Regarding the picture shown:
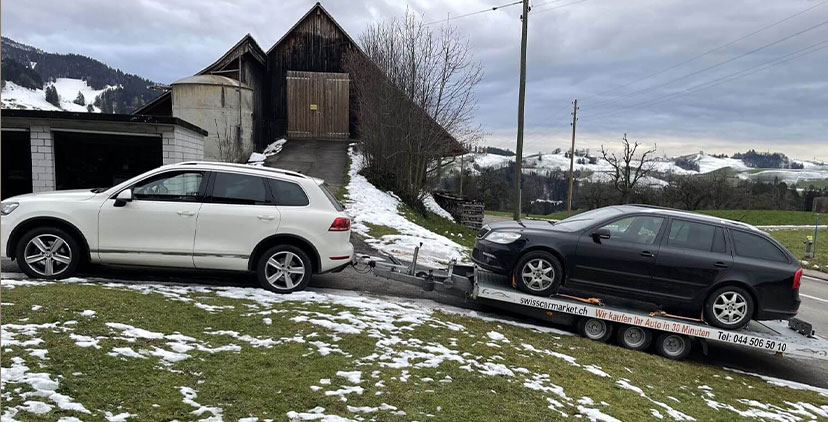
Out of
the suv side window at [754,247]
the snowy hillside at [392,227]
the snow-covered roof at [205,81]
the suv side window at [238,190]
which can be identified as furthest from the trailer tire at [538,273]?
the snow-covered roof at [205,81]

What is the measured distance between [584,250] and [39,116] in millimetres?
12922

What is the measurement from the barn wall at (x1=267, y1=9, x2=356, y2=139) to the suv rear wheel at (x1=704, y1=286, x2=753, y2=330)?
21257mm

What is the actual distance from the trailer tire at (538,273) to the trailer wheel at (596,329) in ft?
2.05

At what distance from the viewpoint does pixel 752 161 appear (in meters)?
152

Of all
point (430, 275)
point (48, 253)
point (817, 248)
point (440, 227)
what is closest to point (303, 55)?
point (440, 227)

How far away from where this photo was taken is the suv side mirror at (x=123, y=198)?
669cm

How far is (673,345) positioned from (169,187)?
289 inches

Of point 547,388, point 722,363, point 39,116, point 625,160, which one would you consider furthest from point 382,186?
point 625,160

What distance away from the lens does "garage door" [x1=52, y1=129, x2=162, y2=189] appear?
1614 cm

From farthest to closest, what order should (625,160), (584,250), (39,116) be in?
(625,160), (39,116), (584,250)

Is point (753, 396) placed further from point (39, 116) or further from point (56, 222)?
point (39, 116)

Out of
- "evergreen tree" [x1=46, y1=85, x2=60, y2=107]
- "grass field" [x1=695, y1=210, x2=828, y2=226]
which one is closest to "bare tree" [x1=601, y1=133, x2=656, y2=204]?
"grass field" [x1=695, y1=210, x2=828, y2=226]

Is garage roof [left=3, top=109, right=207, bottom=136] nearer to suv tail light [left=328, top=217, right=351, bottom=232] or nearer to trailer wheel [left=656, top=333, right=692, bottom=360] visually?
suv tail light [left=328, top=217, right=351, bottom=232]

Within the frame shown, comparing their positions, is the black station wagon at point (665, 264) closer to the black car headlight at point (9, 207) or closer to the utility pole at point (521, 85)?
the black car headlight at point (9, 207)
